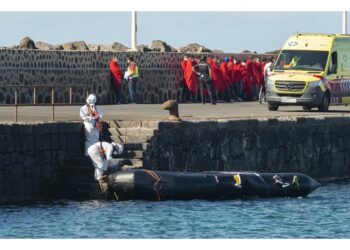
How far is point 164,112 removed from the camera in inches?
1805

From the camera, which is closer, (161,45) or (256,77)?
(256,77)

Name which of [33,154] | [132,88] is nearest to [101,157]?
[33,154]

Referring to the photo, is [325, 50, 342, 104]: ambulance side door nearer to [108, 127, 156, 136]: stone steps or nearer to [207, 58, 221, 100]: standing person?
[207, 58, 221, 100]: standing person

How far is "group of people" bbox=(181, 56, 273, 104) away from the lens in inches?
2142

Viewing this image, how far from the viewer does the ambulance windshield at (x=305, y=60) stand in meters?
50.0

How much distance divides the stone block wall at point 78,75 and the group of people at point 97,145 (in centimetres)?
670

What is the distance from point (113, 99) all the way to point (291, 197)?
13276 mm

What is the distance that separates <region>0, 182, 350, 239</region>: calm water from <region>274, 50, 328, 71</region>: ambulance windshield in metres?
11.0

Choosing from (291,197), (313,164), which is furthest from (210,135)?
(313,164)

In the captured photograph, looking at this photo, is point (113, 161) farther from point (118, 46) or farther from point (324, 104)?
point (118, 46)

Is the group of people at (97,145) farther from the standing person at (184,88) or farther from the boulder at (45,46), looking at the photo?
the boulder at (45,46)

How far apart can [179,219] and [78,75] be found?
16.2m

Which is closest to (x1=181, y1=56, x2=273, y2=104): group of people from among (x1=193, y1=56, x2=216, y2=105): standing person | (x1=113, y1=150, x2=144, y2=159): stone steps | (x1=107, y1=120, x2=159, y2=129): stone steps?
(x1=193, y1=56, x2=216, y2=105): standing person
